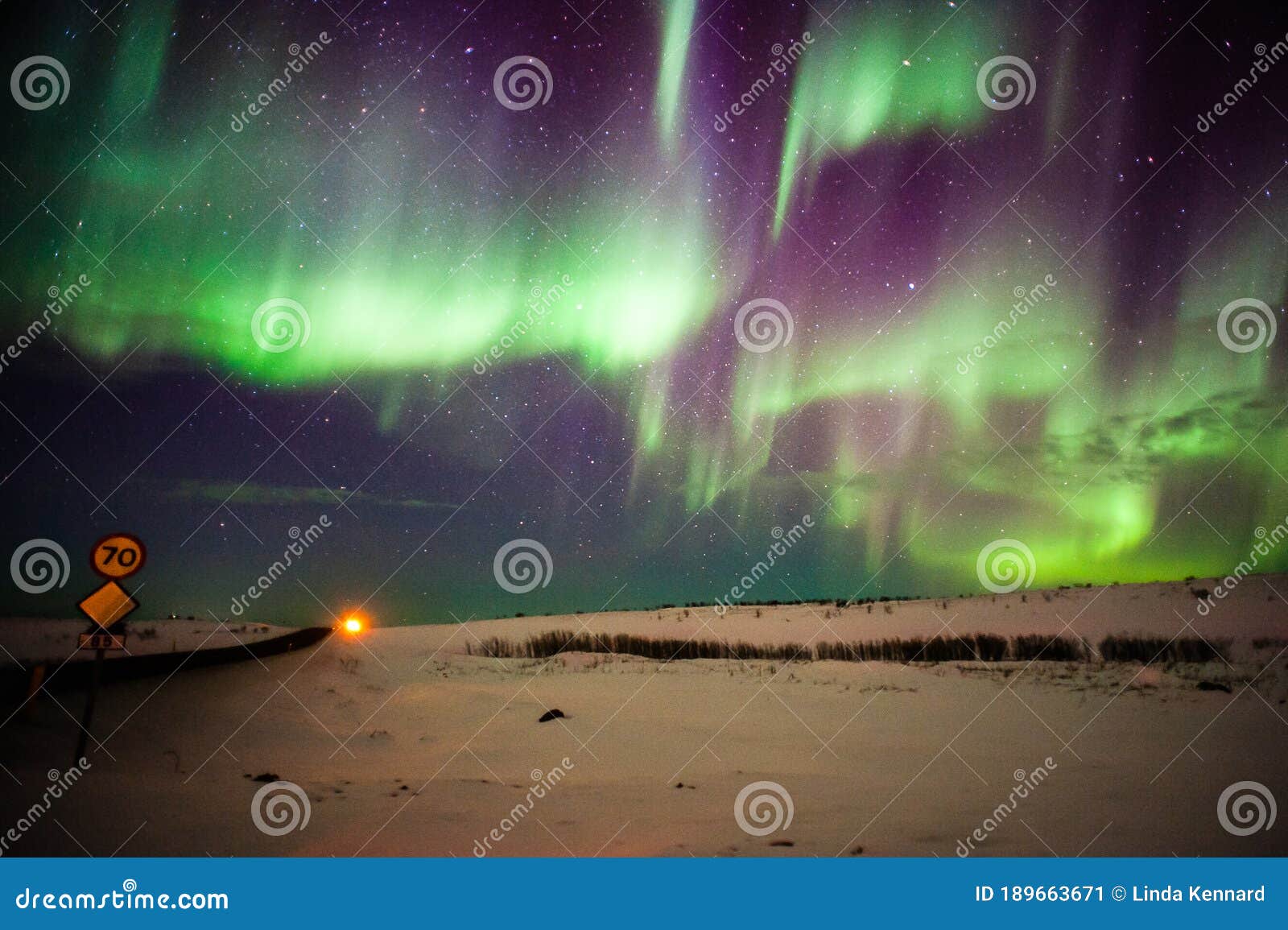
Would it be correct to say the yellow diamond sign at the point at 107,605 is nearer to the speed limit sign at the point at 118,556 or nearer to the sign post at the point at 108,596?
the sign post at the point at 108,596

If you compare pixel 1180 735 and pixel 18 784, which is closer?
pixel 18 784

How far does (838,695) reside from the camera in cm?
1186

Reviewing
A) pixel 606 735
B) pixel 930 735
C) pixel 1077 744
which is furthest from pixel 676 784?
pixel 1077 744

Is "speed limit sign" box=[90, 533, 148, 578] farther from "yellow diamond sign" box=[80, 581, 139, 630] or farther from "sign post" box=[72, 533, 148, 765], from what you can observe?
"yellow diamond sign" box=[80, 581, 139, 630]

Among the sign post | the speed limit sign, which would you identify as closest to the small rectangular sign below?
the sign post

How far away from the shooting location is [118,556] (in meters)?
7.38

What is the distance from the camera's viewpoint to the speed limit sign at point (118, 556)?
729 cm

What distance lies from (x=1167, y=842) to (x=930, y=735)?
3.25 metres

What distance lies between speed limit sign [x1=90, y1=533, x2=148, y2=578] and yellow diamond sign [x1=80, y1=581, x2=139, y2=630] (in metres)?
0.16

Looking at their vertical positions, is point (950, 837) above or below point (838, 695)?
below

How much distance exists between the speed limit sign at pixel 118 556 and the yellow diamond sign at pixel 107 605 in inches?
6.3

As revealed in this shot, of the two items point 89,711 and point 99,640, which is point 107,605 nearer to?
point 99,640

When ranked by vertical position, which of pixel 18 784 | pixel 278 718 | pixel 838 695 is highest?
pixel 838 695

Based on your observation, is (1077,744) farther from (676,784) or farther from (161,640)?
(161,640)
